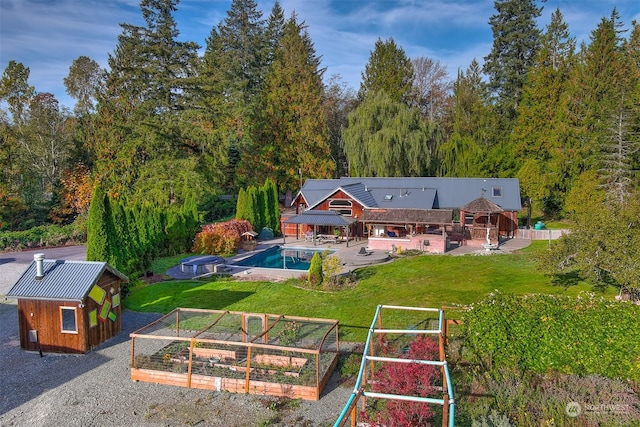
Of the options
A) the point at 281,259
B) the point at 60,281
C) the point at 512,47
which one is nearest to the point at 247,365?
the point at 60,281

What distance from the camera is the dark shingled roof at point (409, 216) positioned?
27186 mm

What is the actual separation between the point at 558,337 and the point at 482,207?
19169 mm

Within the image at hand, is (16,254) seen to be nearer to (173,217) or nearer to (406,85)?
(173,217)

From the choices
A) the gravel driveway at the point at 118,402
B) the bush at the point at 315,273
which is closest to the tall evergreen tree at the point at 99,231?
the gravel driveway at the point at 118,402

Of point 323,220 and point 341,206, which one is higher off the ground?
point 341,206

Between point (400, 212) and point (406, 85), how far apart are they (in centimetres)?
2649

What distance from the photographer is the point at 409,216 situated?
28.4m

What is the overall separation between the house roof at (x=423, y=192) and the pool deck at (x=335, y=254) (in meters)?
3.20

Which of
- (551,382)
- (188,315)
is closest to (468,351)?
(551,382)

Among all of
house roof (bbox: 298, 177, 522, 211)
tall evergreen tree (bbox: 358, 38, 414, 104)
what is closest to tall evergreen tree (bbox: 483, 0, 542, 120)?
tall evergreen tree (bbox: 358, 38, 414, 104)

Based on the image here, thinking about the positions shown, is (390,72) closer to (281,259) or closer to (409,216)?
(409,216)

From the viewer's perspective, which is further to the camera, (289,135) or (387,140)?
(289,135)

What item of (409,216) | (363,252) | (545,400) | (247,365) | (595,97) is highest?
(595,97)

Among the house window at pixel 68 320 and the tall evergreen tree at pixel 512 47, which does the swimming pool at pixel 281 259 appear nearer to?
the house window at pixel 68 320
